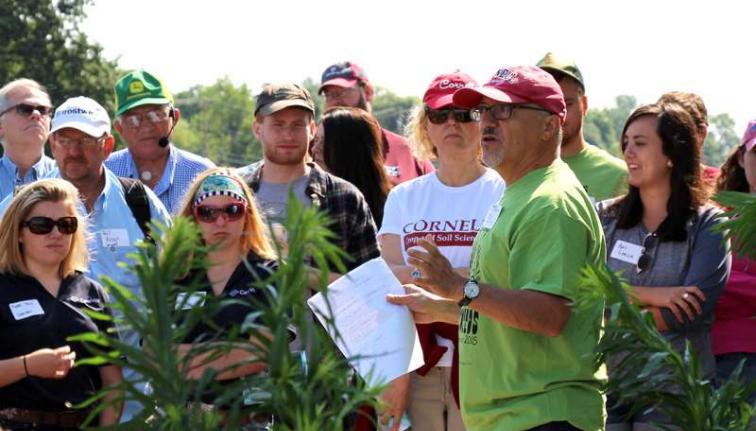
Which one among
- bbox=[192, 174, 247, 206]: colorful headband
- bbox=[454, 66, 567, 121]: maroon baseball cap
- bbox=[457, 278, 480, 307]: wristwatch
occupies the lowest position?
bbox=[457, 278, 480, 307]: wristwatch

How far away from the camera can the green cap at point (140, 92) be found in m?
6.98

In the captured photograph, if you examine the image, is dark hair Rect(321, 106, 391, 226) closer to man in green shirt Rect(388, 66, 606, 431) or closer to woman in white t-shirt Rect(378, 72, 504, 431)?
woman in white t-shirt Rect(378, 72, 504, 431)

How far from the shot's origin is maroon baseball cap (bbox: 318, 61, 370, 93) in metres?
8.66

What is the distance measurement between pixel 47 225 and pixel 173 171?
164 cm

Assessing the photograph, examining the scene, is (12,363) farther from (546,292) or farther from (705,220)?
(705,220)

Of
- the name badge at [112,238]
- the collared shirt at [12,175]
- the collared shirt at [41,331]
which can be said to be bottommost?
the collared shirt at [41,331]

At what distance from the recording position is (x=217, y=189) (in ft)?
17.4

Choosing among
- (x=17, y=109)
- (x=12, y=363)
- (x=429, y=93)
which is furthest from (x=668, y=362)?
(x=17, y=109)

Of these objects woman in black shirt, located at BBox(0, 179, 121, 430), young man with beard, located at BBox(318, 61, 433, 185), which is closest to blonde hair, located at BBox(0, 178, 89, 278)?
woman in black shirt, located at BBox(0, 179, 121, 430)

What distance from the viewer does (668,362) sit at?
2.59 m

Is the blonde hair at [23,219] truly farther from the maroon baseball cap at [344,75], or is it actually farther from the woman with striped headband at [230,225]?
the maroon baseball cap at [344,75]

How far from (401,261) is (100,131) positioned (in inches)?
64.9

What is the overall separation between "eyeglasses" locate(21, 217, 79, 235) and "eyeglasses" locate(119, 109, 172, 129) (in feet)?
5.38

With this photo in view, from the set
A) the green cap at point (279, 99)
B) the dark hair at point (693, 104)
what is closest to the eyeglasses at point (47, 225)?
the green cap at point (279, 99)
